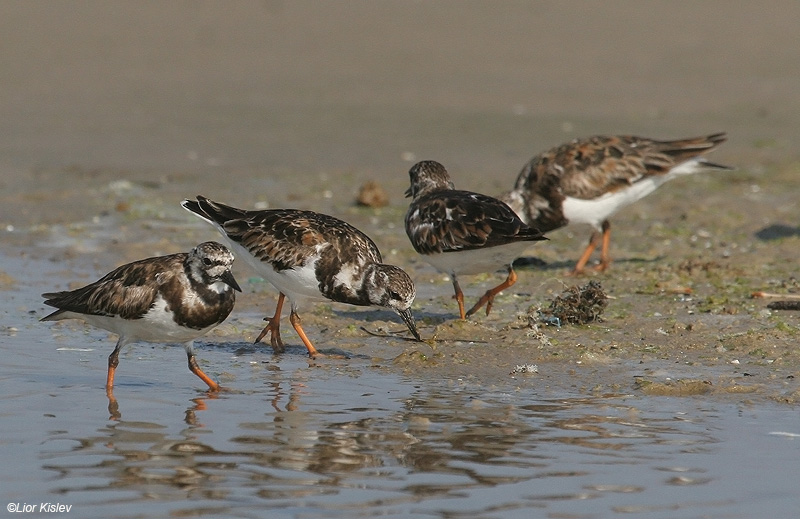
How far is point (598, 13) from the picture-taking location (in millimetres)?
19984

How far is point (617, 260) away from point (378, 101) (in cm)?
712

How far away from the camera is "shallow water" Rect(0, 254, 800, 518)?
5406 millimetres

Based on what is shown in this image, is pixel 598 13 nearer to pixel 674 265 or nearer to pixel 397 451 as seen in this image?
pixel 674 265

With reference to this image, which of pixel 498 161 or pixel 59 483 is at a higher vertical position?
pixel 498 161

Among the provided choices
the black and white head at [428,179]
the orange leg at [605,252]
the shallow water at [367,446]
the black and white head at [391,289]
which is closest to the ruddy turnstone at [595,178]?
the orange leg at [605,252]

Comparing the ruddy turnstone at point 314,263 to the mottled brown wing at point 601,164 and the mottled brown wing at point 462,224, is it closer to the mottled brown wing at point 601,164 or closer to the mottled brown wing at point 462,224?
the mottled brown wing at point 462,224

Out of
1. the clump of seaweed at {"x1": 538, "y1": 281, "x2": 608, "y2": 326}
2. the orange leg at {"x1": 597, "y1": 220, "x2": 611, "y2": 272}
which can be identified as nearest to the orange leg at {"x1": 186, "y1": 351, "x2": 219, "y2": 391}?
the clump of seaweed at {"x1": 538, "y1": 281, "x2": 608, "y2": 326}

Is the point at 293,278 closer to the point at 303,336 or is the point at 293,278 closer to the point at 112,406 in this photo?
the point at 303,336

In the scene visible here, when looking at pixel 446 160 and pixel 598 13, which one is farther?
pixel 598 13

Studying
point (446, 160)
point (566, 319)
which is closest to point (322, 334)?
point (566, 319)

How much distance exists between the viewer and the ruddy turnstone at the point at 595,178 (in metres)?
11.5

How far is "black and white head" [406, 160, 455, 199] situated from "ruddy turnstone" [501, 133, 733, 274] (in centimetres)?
122

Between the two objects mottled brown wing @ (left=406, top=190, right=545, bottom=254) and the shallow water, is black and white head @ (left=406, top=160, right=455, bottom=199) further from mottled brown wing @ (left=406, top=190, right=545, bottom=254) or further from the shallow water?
the shallow water

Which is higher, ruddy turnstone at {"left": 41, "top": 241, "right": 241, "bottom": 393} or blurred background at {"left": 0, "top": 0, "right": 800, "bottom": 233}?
blurred background at {"left": 0, "top": 0, "right": 800, "bottom": 233}
